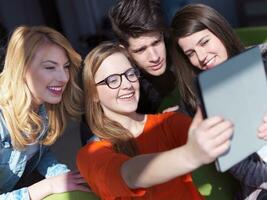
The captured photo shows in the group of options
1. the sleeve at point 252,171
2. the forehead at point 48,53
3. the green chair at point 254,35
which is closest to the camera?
the sleeve at point 252,171

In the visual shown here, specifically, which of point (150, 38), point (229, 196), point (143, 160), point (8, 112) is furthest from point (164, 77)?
point (143, 160)

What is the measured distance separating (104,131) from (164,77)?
0.74 m

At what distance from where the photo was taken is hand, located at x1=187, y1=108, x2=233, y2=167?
31.7 inches

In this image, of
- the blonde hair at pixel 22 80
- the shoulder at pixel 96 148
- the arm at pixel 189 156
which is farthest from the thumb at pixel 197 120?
the blonde hair at pixel 22 80

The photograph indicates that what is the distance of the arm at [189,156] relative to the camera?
81cm

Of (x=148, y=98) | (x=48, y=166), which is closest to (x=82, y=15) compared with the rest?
(x=148, y=98)

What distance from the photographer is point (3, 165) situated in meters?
1.75

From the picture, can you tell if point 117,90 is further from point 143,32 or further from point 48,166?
point 48,166

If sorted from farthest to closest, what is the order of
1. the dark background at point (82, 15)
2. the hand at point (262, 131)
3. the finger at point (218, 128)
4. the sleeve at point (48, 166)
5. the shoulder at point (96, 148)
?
1. the dark background at point (82, 15)
2. the sleeve at point (48, 166)
3. the shoulder at point (96, 148)
4. the hand at point (262, 131)
5. the finger at point (218, 128)

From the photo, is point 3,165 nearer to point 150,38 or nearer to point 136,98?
point 136,98

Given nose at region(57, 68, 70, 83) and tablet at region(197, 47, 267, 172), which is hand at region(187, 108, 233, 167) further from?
nose at region(57, 68, 70, 83)

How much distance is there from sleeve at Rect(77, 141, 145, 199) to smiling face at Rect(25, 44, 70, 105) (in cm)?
41

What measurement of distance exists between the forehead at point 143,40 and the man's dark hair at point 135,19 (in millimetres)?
13

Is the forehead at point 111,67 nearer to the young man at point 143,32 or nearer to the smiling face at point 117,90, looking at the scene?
the smiling face at point 117,90
